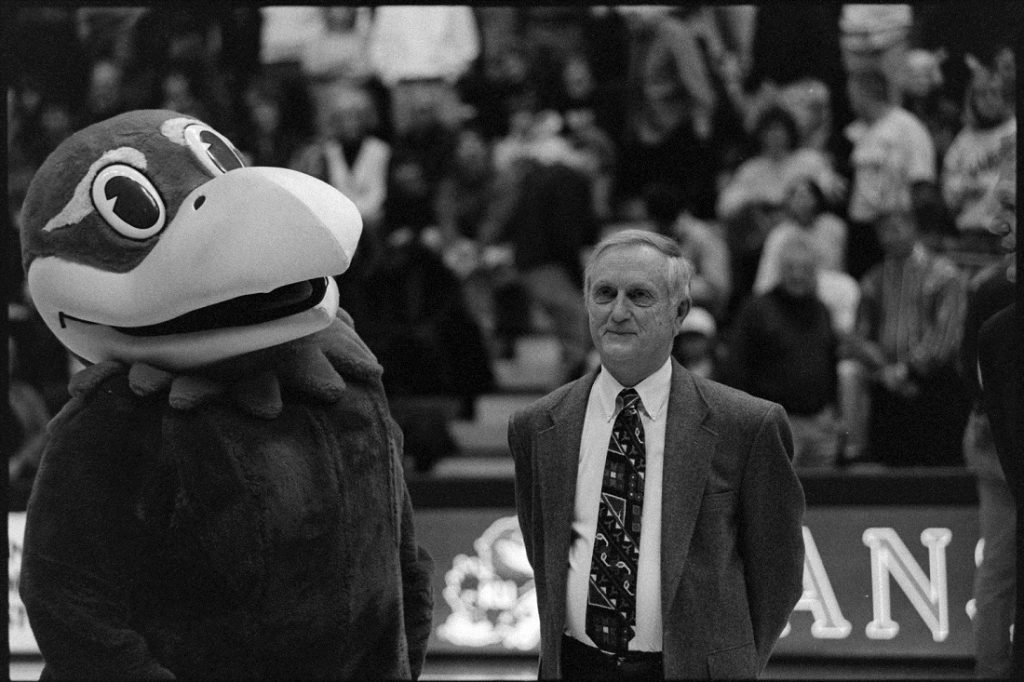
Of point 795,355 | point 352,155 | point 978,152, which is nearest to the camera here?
point 795,355

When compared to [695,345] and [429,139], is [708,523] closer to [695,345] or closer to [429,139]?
[695,345]

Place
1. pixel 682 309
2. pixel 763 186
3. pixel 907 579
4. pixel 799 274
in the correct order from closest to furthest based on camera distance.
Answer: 1. pixel 682 309
2. pixel 907 579
3. pixel 799 274
4. pixel 763 186

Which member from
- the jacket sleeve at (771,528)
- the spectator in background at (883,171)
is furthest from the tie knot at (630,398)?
the spectator in background at (883,171)

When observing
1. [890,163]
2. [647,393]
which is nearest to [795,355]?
[890,163]

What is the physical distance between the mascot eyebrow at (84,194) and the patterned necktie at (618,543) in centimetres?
120

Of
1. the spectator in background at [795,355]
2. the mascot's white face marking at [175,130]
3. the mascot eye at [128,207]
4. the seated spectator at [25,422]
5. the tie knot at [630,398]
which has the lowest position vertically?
the seated spectator at [25,422]

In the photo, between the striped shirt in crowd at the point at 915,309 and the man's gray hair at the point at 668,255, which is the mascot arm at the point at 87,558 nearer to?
the man's gray hair at the point at 668,255

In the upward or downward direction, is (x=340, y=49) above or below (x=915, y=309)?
above

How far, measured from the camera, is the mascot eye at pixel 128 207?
3.25 m

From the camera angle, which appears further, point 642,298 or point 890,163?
point 890,163

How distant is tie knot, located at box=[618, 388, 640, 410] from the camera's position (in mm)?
3322

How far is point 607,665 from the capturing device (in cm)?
326

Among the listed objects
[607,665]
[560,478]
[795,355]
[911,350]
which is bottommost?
[911,350]

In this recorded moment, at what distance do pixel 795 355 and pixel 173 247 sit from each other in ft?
13.6
